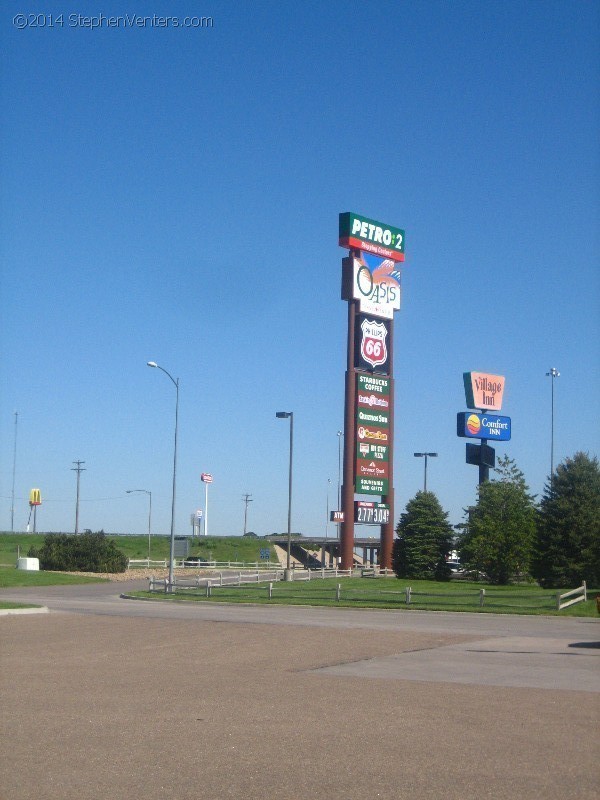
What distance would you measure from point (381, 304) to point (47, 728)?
60612 mm

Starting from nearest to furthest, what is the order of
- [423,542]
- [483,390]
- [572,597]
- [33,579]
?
[572,597] → [33,579] → [423,542] → [483,390]

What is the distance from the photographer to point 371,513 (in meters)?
70.7

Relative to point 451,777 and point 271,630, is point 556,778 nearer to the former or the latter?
point 451,777

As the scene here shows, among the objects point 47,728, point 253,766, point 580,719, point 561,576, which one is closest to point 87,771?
point 253,766

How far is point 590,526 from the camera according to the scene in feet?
174

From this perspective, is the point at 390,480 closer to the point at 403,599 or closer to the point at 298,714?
the point at 403,599

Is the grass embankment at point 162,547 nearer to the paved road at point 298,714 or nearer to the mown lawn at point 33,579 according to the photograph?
the mown lawn at point 33,579

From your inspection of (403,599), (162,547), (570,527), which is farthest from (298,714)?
(162,547)

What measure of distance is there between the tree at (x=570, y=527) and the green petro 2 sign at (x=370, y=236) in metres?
23.9

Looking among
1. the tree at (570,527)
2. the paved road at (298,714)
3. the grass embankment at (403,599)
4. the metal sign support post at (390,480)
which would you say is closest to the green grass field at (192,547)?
the metal sign support post at (390,480)

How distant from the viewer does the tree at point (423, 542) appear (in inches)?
2665

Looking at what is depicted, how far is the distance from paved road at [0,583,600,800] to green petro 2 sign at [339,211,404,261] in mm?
47437

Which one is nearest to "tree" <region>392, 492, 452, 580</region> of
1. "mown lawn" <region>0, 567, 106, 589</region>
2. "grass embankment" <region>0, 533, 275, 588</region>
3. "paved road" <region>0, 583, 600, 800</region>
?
"mown lawn" <region>0, 567, 106, 589</region>

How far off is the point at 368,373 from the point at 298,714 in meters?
58.7
